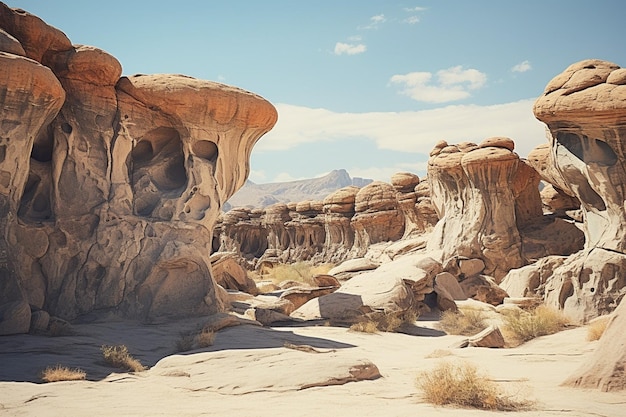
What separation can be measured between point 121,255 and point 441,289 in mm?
7953

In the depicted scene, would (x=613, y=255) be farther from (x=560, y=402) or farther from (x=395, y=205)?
(x=395, y=205)

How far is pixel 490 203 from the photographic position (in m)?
20.7

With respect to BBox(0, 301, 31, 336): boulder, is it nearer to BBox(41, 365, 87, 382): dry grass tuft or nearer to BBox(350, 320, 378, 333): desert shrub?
BBox(41, 365, 87, 382): dry grass tuft

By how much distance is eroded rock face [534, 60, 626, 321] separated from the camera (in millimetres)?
11953

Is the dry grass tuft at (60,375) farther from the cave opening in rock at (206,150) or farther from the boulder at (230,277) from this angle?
the boulder at (230,277)

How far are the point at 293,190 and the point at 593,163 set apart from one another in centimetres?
13524

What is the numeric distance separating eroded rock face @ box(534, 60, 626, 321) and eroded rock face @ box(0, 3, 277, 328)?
21.7 feet

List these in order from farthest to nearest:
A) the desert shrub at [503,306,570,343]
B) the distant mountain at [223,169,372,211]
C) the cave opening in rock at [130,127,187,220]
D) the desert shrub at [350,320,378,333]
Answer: the distant mountain at [223,169,372,211] < the cave opening in rock at [130,127,187,220] < the desert shrub at [350,320,378,333] < the desert shrub at [503,306,570,343]

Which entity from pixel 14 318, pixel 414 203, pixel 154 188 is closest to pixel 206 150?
pixel 154 188

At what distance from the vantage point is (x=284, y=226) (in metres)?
39.9

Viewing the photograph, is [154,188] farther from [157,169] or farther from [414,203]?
[414,203]

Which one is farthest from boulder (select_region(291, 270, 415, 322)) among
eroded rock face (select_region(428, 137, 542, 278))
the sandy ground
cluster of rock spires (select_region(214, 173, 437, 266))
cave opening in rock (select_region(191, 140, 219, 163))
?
cluster of rock spires (select_region(214, 173, 437, 266))

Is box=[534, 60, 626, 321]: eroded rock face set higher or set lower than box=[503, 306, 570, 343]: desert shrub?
higher

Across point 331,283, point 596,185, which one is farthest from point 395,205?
point 596,185
